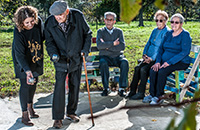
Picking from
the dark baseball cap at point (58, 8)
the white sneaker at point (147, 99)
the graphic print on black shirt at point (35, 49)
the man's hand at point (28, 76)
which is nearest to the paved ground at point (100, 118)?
the white sneaker at point (147, 99)

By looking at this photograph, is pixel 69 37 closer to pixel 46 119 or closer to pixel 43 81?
pixel 46 119

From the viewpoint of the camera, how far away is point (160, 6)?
65cm

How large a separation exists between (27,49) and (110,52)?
1.90 metres

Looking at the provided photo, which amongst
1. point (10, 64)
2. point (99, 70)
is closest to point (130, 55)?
point (10, 64)

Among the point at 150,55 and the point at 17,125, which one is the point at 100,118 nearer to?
the point at 17,125

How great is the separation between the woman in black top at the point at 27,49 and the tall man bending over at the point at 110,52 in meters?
1.55

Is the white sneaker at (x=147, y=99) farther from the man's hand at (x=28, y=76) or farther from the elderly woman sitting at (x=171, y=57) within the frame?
the man's hand at (x=28, y=76)

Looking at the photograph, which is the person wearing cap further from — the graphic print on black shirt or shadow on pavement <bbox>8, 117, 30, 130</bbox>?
shadow on pavement <bbox>8, 117, 30, 130</bbox>

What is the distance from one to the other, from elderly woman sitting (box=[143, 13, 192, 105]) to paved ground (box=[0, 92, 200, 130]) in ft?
1.17

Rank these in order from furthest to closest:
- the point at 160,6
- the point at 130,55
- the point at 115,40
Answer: the point at 130,55, the point at 115,40, the point at 160,6

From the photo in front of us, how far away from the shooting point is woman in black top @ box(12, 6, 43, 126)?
4617 mm

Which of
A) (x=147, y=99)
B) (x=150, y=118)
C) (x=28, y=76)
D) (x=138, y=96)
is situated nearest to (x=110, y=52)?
(x=138, y=96)

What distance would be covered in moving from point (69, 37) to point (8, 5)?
18.0 ft

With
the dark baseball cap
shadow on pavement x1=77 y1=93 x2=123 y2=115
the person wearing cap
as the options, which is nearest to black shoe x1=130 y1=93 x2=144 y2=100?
shadow on pavement x1=77 y1=93 x2=123 y2=115
